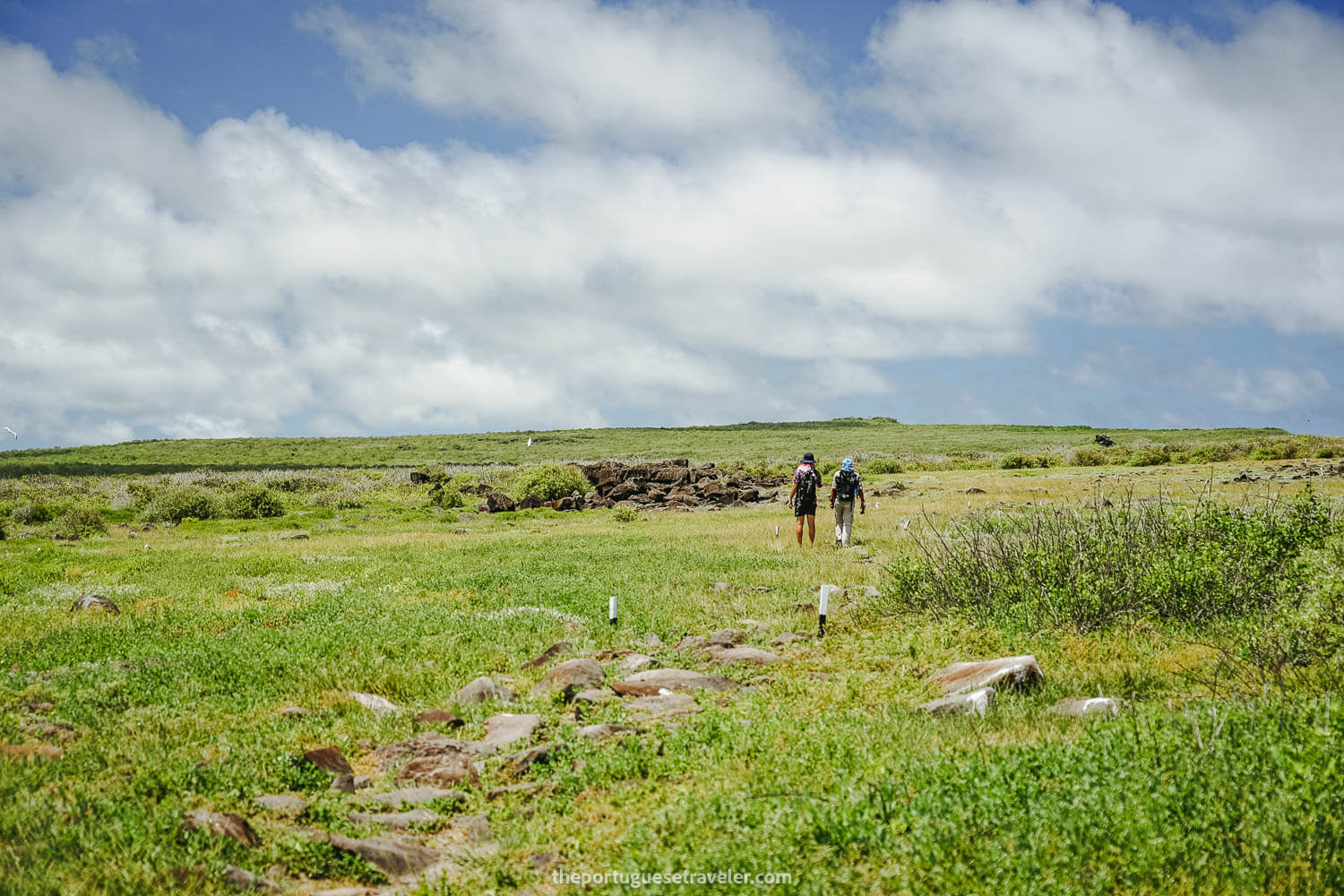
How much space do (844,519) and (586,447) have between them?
102 metres

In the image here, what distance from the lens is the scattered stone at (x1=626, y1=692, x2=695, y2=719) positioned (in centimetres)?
876

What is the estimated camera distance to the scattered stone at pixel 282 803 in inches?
261

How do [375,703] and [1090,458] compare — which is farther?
[1090,458]

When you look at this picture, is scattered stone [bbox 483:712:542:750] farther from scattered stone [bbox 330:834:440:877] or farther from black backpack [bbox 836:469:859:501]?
black backpack [bbox 836:469:859:501]

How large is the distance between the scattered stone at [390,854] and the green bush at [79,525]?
115ft

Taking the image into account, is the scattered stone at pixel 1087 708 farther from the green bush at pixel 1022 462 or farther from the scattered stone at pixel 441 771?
the green bush at pixel 1022 462

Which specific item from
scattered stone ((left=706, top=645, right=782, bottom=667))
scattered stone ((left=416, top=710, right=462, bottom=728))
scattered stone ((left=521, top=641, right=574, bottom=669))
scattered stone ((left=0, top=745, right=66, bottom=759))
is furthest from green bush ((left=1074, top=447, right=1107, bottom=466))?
scattered stone ((left=0, top=745, right=66, bottom=759))

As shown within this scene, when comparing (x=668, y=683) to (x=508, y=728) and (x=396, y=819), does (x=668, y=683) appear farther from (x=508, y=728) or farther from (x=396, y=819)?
(x=396, y=819)

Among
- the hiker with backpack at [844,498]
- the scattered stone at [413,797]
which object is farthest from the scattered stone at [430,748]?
the hiker with backpack at [844,498]

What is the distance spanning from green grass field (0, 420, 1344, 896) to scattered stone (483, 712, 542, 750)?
22 cm

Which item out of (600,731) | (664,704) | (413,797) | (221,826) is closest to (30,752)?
(221,826)

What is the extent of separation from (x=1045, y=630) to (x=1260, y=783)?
5.95m

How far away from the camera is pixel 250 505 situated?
41969mm

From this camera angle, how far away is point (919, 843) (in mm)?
4969
